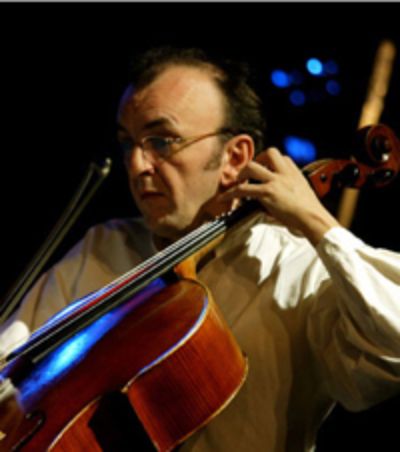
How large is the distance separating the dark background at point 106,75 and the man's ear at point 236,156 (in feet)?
2.16

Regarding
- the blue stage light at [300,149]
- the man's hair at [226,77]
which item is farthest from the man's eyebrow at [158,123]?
the blue stage light at [300,149]

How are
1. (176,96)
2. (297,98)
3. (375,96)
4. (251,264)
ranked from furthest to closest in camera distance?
(297,98)
(375,96)
(176,96)
(251,264)

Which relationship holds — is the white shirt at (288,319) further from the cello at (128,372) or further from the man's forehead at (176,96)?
the man's forehead at (176,96)

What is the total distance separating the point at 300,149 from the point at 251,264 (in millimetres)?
1015

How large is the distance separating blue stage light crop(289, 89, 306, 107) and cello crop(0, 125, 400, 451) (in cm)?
124

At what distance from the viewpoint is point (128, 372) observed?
1000mm

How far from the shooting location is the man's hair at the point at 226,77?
1.59m

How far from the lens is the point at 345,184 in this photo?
129cm

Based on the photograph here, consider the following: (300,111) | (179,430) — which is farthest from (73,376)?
(300,111)

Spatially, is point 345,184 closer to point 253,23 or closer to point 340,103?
point 340,103

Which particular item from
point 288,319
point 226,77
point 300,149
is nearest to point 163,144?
point 226,77

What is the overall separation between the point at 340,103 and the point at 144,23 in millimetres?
906

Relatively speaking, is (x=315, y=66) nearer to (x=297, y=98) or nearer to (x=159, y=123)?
(x=297, y=98)

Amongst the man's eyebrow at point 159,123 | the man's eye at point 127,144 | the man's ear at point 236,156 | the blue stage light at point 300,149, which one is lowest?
the blue stage light at point 300,149
